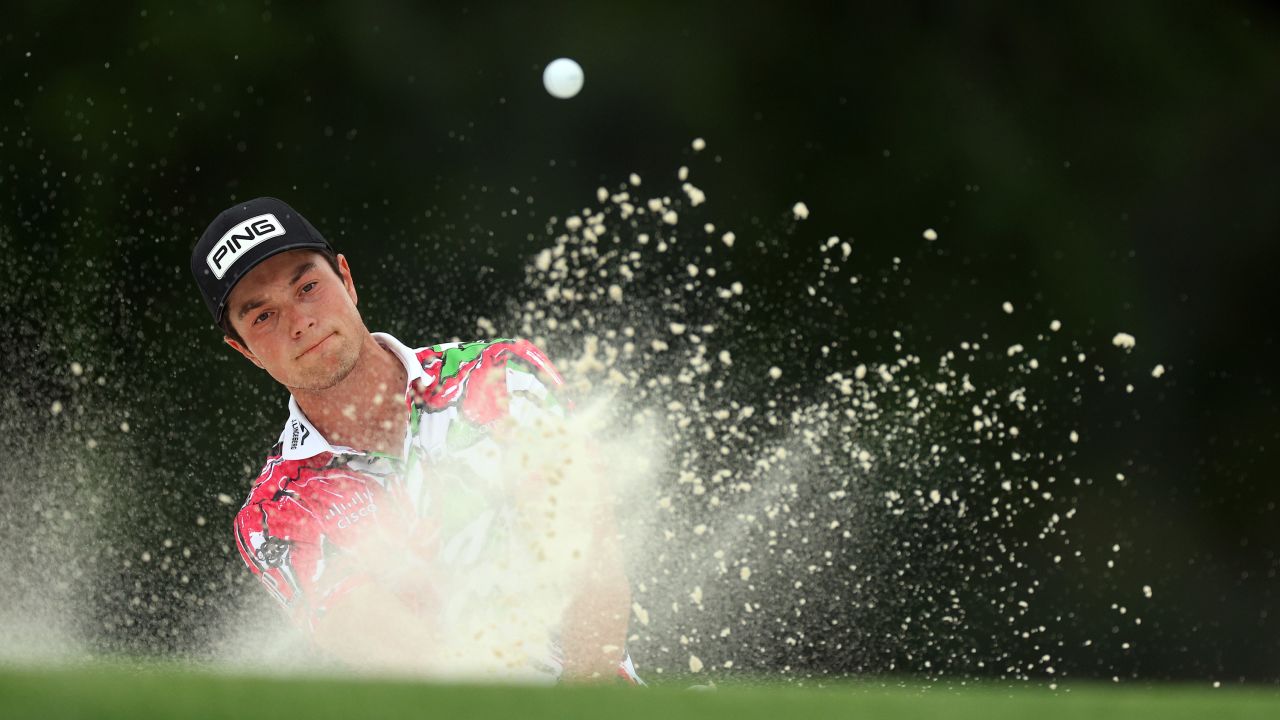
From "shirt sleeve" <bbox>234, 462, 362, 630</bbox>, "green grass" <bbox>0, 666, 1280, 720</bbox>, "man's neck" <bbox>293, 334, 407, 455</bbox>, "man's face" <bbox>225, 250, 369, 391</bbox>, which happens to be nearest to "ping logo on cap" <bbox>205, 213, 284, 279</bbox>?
"man's face" <bbox>225, 250, 369, 391</bbox>

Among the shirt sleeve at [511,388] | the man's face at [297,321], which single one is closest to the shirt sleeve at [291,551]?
the man's face at [297,321]

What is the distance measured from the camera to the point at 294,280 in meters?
2.49

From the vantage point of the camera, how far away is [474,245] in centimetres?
436

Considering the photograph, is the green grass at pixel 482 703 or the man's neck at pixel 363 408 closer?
the green grass at pixel 482 703

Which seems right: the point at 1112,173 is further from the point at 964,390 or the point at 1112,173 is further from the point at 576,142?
the point at 576,142

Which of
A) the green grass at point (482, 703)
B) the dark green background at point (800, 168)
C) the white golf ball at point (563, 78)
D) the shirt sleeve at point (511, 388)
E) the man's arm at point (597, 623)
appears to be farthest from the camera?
the dark green background at point (800, 168)

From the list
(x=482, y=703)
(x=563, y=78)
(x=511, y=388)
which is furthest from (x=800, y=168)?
(x=482, y=703)

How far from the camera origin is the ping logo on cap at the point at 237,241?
2.46 m

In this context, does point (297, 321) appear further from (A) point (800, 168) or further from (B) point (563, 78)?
(A) point (800, 168)

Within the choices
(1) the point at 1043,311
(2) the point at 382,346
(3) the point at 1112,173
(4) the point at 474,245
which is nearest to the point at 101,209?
(4) the point at 474,245

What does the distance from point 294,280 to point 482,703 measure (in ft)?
4.45

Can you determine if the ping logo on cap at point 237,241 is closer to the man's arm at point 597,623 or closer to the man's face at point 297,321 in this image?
the man's face at point 297,321

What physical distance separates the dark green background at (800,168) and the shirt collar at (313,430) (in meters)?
1.23

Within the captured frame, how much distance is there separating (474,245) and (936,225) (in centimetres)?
155
